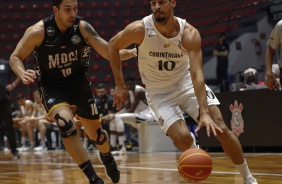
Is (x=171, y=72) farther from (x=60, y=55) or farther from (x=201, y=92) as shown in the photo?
(x=60, y=55)

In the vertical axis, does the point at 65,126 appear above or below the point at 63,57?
below

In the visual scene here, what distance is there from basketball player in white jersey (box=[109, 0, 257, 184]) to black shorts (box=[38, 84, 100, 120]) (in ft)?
2.26

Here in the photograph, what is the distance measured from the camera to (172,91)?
525cm

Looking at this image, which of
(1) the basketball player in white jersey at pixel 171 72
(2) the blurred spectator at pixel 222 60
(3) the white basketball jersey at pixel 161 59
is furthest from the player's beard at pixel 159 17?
(2) the blurred spectator at pixel 222 60

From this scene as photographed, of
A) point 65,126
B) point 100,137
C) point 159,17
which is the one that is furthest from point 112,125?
point 159,17

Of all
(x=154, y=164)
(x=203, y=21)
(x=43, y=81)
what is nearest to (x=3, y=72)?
(x=154, y=164)

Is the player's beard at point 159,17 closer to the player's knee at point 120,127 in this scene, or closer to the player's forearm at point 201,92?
the player's forearm at point 201,92

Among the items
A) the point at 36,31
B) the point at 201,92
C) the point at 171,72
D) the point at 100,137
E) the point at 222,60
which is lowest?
the point at 100,137

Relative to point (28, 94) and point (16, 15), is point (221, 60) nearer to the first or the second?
point (28, 94)

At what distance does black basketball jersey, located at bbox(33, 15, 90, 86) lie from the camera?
5.58m

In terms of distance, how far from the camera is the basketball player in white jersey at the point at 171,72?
189 inches

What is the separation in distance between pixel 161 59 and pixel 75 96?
110cm

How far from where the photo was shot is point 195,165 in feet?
14.2

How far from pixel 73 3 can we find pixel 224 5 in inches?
457
